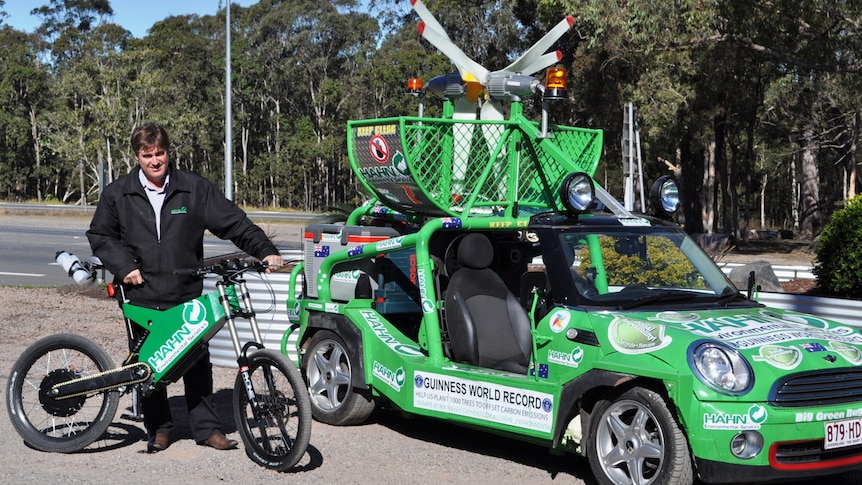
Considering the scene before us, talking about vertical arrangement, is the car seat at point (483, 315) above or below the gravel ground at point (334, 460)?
above

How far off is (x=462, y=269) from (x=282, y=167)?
70.4 m

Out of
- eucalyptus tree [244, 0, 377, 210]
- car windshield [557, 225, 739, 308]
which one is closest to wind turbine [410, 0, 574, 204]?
car windshield [557, 225, 739, 308]

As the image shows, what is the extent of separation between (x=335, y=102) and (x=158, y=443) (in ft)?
221

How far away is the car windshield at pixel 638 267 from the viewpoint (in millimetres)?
6293

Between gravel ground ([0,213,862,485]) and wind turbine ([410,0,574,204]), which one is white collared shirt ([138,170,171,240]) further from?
wind turbine ([410,0,574,204])

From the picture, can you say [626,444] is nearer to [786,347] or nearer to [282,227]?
[786,347]

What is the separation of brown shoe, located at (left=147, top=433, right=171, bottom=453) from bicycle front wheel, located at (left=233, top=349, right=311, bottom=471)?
0.62 meters

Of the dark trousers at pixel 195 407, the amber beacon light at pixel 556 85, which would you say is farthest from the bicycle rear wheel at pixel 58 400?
the amber beacon light at pixel 556 85

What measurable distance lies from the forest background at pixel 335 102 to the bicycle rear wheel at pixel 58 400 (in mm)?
22113

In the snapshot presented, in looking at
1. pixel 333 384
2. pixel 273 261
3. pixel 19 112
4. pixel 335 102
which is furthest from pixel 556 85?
pixel 19 112

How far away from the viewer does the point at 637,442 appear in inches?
219

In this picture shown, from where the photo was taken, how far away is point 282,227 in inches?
1543

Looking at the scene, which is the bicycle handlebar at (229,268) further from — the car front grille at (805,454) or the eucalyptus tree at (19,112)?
the eucalyptus tree at (19,112)

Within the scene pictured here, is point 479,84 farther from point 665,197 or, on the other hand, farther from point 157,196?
point 157,196
